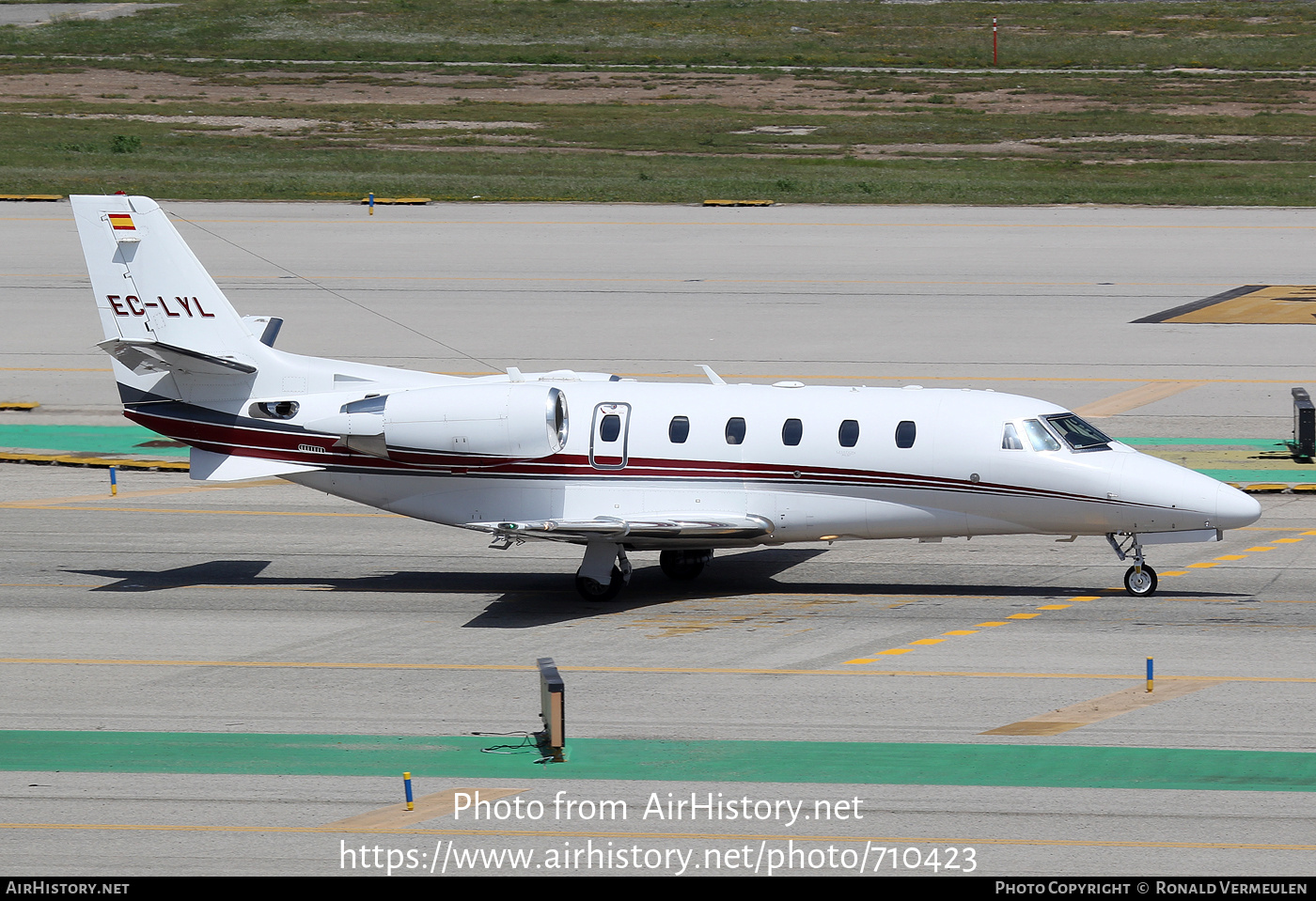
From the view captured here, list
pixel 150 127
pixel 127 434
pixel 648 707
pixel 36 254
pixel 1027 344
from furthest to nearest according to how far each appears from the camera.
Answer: pixel 150 127
pixel 36 254
pixel 1027 344
pixel 127 434
pixel 648 707

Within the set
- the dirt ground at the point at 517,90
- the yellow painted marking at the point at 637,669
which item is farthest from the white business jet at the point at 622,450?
the dirt ground at the point at 517,90

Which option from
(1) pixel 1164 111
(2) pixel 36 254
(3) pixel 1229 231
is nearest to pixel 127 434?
(2) pixel 36 254

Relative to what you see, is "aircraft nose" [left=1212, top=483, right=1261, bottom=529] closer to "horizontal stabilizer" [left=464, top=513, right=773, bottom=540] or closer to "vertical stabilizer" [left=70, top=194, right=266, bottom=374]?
"horizontal stabilizer" [left=464, top=513, right=773, bottom=540]

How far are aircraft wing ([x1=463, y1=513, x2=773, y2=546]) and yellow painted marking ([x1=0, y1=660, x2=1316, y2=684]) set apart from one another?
270cm

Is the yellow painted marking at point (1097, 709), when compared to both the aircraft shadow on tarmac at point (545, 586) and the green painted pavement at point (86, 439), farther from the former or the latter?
the green painted pavement at point (86, 439)

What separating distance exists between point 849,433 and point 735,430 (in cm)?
170

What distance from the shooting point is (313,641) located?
23.2 m

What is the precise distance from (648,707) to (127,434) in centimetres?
2034

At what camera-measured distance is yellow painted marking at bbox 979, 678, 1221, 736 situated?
19.3m

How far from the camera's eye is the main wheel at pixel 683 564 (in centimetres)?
2655

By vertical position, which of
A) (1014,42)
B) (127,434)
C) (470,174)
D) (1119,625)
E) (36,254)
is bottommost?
(1119,625)

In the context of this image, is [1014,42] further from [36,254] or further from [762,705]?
[762,705]

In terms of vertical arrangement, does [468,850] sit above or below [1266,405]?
below

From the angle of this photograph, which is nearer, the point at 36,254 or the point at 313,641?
the point at 313,641
